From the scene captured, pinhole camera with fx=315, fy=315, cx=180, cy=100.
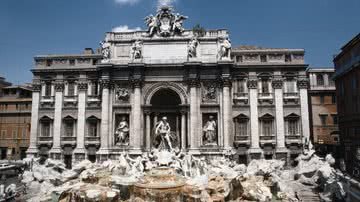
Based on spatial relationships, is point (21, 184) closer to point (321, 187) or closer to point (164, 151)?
point (164, 151)

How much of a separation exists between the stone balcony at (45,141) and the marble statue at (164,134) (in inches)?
420

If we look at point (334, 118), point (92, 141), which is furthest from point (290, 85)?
point (92, 141)

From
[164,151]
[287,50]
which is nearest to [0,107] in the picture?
[164,151]

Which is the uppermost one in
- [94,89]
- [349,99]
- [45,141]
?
[94,89]

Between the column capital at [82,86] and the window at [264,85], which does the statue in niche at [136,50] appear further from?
the window at [264,85]

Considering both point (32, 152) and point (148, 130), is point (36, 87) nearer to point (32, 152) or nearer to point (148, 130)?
point (32, 152)

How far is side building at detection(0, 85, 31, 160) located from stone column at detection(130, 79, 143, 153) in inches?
726

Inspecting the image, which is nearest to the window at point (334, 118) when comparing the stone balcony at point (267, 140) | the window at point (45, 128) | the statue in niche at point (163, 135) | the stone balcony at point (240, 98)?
the stone balcony at point (267, 140)

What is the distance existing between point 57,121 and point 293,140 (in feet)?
73.8

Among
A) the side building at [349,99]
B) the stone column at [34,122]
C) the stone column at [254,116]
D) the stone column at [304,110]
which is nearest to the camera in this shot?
the stone column at [304,110]

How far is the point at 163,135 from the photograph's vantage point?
28219 mm

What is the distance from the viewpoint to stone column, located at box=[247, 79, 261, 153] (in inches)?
1146

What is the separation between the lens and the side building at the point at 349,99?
30.7m

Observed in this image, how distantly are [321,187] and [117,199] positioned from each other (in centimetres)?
1427
